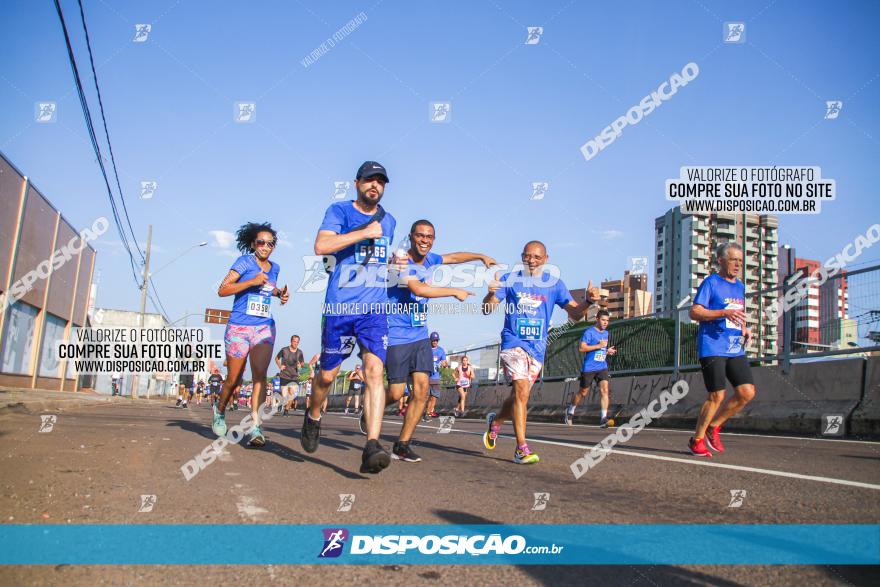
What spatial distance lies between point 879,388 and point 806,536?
25.3ft

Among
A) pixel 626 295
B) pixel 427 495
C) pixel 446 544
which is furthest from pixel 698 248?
pixel 446 544

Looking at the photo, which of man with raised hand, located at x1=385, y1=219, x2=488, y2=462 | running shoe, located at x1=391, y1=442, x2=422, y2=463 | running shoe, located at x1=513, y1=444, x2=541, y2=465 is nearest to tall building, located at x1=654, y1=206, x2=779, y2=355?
man with raised hand, located at x1=385, y1=219, x2=488, y2=462

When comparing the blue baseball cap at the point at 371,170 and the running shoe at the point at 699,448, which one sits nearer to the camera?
the blue baseball cap at the point at 371,170

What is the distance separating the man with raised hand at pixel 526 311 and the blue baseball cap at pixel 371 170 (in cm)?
200

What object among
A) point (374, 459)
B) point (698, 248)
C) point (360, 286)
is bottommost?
point (374, 459)

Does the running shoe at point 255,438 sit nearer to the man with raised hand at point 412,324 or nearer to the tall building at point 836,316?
the man with raised hand at point 412,324

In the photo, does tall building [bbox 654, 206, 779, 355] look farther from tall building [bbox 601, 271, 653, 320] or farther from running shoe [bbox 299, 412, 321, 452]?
running shoe [bbox 299, 412, 321, 452]

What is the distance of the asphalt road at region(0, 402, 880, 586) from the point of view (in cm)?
235

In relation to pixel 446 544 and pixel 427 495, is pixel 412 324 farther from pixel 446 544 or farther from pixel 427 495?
pixel 446 544

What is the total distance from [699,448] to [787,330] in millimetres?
5588

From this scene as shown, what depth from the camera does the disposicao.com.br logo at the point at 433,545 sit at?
8.74ft

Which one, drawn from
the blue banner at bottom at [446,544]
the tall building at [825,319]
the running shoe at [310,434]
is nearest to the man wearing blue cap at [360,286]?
the running shoe at [310,434]

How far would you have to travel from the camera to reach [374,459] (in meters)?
4.46

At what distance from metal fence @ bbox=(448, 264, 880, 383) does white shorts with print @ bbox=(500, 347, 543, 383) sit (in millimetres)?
3438
